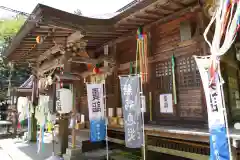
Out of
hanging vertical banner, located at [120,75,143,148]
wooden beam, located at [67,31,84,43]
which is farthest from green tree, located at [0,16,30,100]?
hanging vertical banner, located at [120,75,143,148]

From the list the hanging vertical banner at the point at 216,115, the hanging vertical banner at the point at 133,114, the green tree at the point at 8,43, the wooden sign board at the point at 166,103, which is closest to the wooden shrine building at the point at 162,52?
the wooden sign board at the point at 166,103

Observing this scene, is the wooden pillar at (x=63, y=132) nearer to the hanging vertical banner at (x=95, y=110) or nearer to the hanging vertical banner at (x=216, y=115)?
the hanging vertical banner at (x=95, y=110)

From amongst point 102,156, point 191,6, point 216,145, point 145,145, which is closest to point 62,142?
point 102,156

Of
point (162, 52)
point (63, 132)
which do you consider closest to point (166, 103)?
point (162, 52)

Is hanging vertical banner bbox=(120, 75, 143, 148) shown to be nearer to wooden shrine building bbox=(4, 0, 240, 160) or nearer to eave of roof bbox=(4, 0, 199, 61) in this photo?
wooden shrine building bbox=(4, 0, 240, 160)

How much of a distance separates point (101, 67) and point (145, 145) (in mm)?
3865

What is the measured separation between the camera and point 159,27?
6684 millimetres

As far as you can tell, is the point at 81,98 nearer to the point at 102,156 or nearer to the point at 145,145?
the point at 102,156

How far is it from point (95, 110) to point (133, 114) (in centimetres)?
160

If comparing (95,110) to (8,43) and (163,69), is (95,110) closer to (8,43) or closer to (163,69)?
(163,69)

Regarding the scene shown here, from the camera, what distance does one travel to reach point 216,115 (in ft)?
12.3

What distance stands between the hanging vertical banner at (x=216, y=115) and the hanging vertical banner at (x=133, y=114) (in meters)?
2.01

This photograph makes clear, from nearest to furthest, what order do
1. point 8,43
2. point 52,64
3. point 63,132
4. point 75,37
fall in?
point 75,37, point 63,132, point 52,64, point 8,43

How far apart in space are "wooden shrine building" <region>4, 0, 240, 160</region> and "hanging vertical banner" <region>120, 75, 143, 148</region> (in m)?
0.54
